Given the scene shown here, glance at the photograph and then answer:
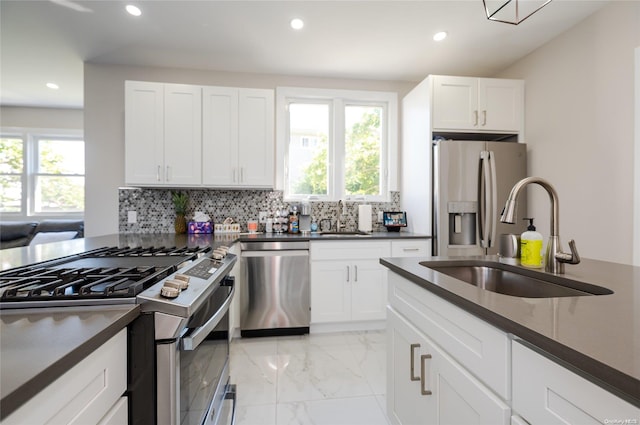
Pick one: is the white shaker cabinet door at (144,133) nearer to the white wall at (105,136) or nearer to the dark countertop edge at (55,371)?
the white wall at (105,136)

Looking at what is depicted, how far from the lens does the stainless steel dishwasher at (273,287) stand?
2.53 m

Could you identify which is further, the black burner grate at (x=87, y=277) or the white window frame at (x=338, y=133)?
the white window frame at (x=338, y=133)

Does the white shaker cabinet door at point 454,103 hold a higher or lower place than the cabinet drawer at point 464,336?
higher

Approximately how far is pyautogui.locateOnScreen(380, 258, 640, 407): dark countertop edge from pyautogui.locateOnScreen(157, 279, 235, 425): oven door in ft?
2.86

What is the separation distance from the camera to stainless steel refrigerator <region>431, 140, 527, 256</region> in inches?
102

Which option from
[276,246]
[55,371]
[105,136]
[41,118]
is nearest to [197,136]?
[105,136]

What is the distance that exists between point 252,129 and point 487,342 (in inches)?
104

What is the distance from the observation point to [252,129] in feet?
9.24

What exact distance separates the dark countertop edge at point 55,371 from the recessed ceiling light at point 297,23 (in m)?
2.43

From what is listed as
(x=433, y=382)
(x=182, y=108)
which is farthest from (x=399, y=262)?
(x=182, y=108)

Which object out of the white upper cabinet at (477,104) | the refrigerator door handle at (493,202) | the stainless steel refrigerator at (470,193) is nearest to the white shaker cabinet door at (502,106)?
the white upper cabinet at (477,104)

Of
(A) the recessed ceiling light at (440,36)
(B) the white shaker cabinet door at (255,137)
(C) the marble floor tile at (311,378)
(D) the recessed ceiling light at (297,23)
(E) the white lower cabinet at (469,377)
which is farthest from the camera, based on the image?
(B) the white shaker cabinet door at (255,137)

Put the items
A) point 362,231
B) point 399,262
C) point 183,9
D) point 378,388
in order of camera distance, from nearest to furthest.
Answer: point 399,262, point 378,388, point 183,9, point 362,231

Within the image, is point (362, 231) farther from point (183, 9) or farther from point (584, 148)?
point (183, 9)
